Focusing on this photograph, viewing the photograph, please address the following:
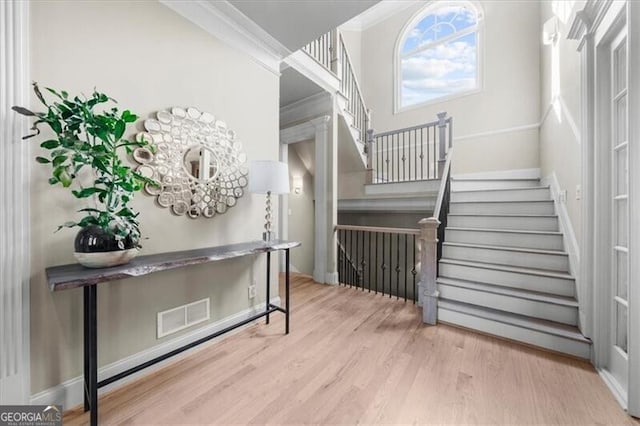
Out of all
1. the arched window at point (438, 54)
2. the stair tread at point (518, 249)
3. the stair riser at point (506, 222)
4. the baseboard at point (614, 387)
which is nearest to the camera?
the baseboard at point (614, 387)

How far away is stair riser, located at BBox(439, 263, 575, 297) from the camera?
226 centimetres

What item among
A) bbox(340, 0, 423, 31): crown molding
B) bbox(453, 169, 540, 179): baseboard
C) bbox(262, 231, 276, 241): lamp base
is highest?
bbox(340, 0, 423, 31): crown molding

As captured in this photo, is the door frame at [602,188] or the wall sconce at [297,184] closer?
the door frame at [602,188]

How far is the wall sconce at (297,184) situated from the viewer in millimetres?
5220

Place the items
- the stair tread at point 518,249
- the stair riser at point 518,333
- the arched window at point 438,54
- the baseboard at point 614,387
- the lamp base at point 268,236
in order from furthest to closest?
the arched window at point 438,54 < the stair tread at point 518,249 < the lamp base at point 268,236 < the stair riser at point 518,333 < the baseboard at point 614,387

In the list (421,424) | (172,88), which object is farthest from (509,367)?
(172,88)

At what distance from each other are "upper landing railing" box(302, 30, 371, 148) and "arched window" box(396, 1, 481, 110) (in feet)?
4.89

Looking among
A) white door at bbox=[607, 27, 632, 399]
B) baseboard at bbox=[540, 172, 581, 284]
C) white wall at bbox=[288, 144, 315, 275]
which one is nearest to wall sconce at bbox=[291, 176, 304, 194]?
white wall at bbox=[288, 144, 315, 275]

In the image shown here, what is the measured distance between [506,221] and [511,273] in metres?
0.83

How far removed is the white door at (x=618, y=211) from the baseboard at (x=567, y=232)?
0.42m

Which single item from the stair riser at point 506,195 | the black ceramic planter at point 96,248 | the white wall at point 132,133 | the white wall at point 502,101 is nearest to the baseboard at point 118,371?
the white wall at point 132,133

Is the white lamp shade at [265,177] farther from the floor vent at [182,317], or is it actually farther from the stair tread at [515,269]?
the stair tread at [515,269]

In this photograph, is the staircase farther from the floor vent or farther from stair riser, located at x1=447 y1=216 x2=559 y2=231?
the floor vent

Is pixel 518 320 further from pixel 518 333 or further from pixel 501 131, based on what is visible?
pixel 501 131
